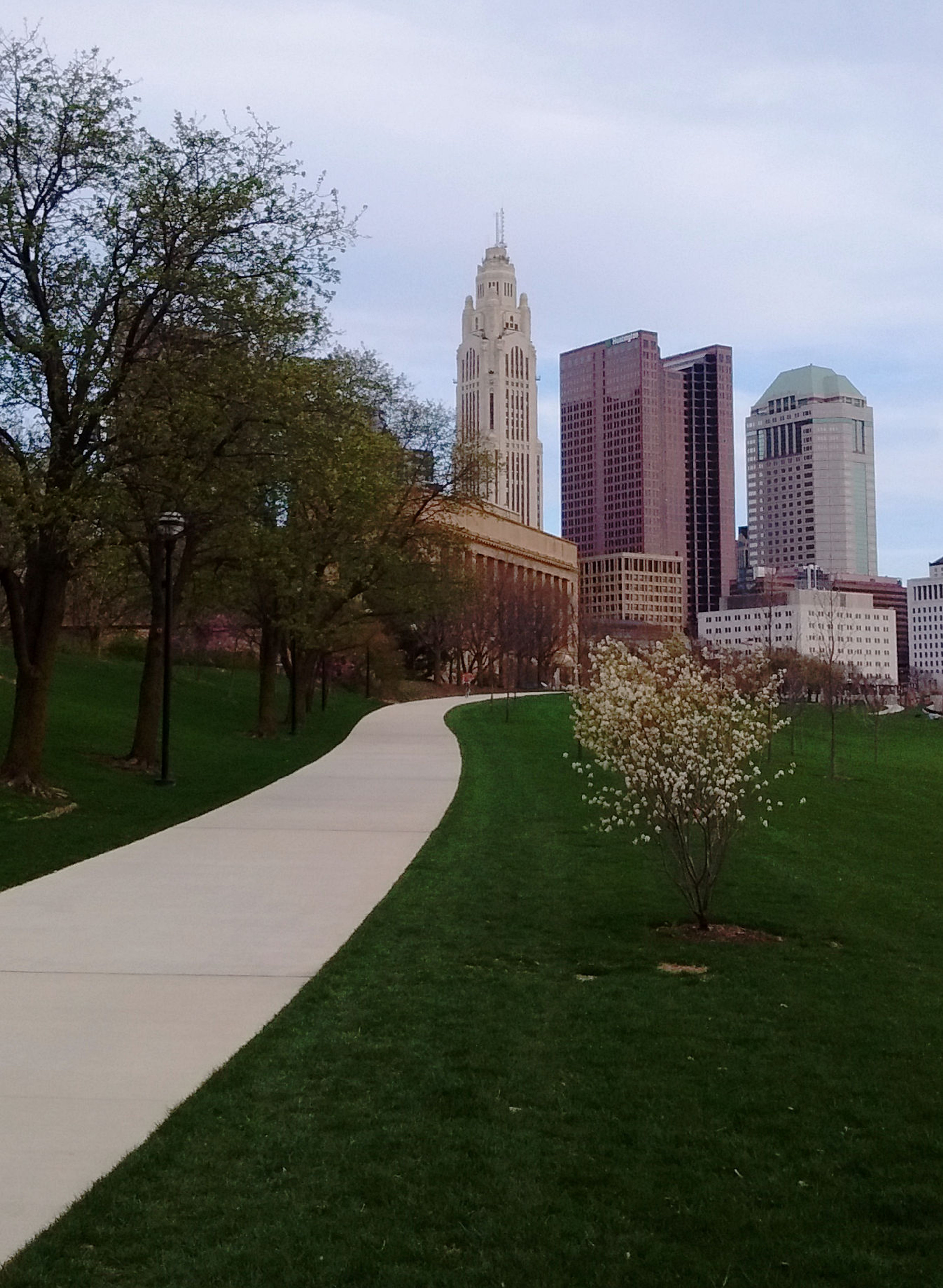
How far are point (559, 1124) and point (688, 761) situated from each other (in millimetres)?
3696

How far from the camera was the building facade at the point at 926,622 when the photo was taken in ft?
613

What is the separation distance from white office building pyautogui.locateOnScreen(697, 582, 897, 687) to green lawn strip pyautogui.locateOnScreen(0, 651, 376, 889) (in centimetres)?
3152

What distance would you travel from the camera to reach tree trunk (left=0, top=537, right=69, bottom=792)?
53.9 feet

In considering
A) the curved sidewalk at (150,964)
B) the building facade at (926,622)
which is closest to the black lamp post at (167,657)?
the curved sidewalk at (150,964)

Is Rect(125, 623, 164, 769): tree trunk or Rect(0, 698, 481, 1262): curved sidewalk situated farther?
Rect(125, 623, 164, 769): tree trunk

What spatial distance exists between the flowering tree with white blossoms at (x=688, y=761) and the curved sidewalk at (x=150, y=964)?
230 cm

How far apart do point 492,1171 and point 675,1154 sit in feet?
2.21

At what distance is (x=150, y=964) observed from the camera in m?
7.23

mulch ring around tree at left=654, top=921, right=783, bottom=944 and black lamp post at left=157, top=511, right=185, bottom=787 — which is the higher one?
black lamp post at left=157, top=511, right=185, bottom=787

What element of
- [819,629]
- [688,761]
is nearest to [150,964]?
[688,761]

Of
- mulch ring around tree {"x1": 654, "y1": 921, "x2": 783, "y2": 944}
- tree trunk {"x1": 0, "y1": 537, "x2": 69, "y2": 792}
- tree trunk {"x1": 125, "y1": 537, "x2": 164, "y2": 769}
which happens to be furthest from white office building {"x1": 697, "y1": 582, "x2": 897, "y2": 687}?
mulch ring around tree {"x1": 654, "y1": 921, "x2": 783, "y2": 944}

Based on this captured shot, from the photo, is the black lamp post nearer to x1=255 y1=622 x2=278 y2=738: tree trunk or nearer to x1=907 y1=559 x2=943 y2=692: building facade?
x1=255 y1=622 x2=278 y2=738: tree trunk

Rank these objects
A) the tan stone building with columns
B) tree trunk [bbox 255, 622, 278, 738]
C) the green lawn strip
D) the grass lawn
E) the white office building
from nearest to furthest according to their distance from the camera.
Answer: the grass lawn, the green lawn strip, tree trunk [bbox 255, 622, 278, 738], the white office building, the tan stone building with columns

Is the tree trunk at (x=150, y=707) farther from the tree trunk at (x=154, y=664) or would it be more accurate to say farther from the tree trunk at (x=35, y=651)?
the tree trunk at (x=35, y=651)
